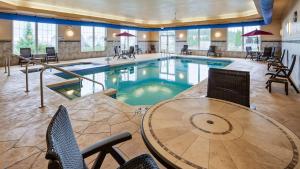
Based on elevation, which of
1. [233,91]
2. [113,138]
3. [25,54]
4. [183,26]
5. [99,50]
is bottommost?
[113,138]

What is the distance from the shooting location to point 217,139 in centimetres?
122

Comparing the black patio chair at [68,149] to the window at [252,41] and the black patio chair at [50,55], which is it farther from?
the window at [252,41]

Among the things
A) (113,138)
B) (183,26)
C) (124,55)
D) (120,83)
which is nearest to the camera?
(113,138)

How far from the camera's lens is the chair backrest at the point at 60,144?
644 mm

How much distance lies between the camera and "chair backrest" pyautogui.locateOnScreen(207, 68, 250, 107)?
2.10 meters

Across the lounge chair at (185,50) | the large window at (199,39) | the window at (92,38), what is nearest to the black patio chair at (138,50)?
the window at (92,38)

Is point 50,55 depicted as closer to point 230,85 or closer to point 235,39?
point 230,85

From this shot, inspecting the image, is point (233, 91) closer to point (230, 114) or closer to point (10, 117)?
point (230, 114)

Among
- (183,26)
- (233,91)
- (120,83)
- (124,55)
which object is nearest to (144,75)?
(120,83)

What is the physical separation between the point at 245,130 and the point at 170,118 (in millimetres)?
562

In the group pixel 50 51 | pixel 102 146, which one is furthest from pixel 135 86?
pixel 50 51

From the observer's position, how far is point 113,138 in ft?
4.06

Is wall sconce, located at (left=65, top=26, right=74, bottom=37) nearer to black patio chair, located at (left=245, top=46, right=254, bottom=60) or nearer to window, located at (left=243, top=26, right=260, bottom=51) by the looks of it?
black patio chair, located at (left=245, top=46, right=254, bottom=60)

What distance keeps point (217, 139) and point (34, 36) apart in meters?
12.1
